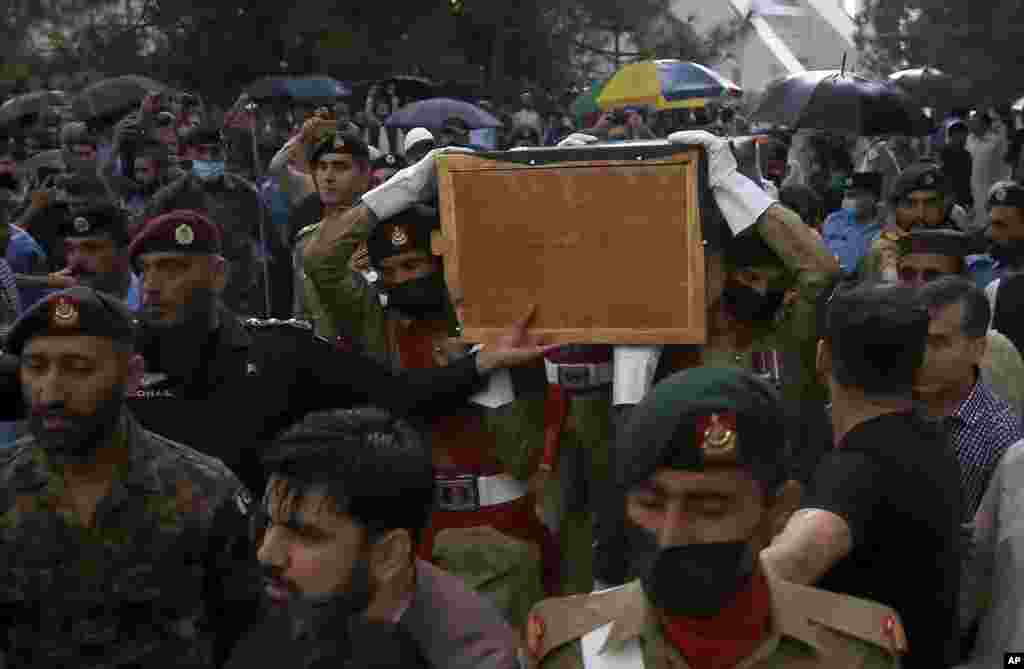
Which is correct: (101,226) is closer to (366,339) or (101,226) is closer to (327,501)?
(366,339)

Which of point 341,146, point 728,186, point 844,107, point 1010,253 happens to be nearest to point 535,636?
point 728,186

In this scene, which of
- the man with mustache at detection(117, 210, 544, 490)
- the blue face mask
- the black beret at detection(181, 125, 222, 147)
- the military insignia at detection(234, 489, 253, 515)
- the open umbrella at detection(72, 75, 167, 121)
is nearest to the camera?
the military insignia at detection(234, 489, 253, 515)

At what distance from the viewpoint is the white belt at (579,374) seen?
5.74 meters

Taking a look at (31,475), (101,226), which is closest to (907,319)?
(31,475)

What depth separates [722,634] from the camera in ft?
9.41

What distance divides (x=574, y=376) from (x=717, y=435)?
2884mm

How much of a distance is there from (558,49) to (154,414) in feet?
103

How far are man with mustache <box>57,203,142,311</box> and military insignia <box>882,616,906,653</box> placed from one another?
13.4 ft

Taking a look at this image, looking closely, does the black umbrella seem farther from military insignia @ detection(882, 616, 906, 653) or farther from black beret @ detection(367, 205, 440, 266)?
military insignia @ detection(882, 616, 906, 653)

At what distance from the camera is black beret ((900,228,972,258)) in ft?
21.5

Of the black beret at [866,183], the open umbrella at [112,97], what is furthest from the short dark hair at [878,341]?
the open umbrella at [112,97]

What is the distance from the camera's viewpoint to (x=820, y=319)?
18.7 feet

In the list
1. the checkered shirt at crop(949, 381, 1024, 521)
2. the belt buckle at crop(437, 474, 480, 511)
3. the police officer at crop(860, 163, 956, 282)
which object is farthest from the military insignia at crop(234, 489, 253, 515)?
the police officer at crop(860, 163, 956, 282)

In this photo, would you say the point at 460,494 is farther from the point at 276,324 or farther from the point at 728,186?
the point at 728,186
